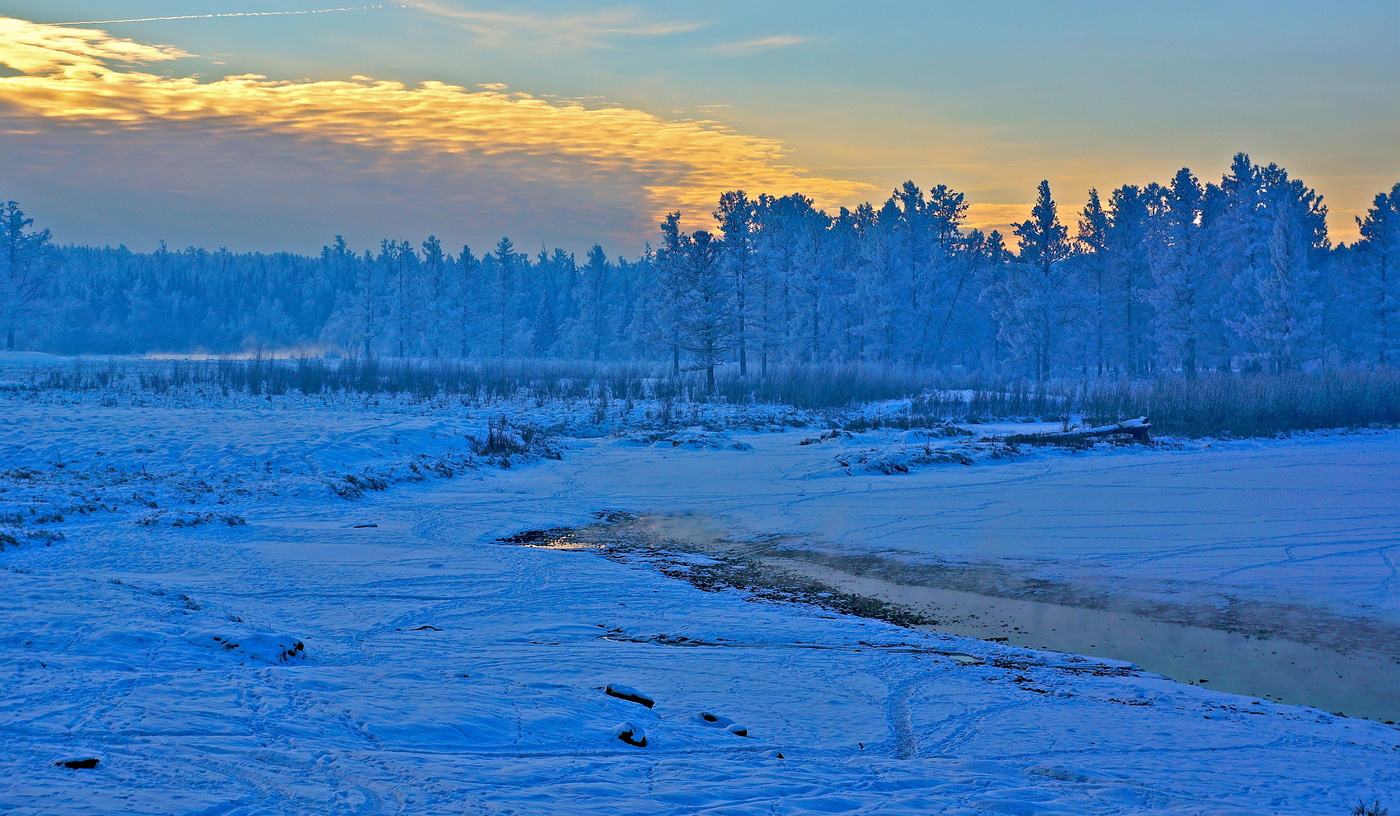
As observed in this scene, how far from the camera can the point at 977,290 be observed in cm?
5800

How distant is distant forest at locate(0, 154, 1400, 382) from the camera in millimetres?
42906

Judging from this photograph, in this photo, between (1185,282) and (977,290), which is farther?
(977,290)

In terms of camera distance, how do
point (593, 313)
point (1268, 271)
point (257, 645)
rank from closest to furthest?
point (257, 645)
point (1268, 271)
point (593, 313)

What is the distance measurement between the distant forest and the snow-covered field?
26311 mm

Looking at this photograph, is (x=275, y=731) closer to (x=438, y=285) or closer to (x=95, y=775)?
(x=95, y=775)

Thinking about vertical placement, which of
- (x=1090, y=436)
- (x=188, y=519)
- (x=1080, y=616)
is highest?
(x=1090, y=436)

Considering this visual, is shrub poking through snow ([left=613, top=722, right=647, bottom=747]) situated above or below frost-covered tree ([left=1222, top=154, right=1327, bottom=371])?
below

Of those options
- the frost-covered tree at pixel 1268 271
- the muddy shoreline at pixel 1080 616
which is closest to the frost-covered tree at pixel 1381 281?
the frost-covered tree at pixel 1268 271

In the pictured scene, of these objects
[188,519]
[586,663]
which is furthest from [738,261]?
[586,663]

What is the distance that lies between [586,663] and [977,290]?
56.6 m

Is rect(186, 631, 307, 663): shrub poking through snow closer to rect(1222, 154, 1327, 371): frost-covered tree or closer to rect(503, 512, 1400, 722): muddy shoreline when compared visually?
rect(503, 512, 1400, 722): muddy shoreline

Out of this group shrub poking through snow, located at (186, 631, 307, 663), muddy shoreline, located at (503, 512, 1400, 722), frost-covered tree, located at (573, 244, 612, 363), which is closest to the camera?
shrub poking through snow, located at (186, 631, 307, 663)

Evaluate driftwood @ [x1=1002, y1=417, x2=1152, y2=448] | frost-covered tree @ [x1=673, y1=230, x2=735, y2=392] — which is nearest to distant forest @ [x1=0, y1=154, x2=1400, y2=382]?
frost-covered tree @ [x1=673, y1=230, x2=735, y2=392]

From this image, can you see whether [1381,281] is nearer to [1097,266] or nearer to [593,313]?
[1097,266]
